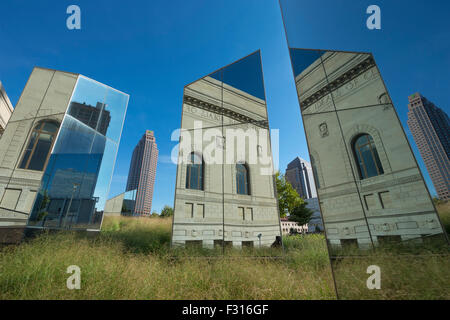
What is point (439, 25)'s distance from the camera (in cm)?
191

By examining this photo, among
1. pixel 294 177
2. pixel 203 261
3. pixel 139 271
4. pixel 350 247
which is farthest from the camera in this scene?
pixel 294 177

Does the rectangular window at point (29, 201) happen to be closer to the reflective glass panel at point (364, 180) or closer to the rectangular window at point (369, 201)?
the reflective glass panel at point (364, 180)

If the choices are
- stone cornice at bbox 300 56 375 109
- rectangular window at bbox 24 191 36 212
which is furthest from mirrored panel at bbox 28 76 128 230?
stone cornice at bbox 300 56 375 109

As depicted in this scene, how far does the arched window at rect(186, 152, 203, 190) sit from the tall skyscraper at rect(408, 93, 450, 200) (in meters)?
4.84

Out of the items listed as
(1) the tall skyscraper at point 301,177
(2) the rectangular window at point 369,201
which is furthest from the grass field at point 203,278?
(1) the tall skyscraper at point 301,177

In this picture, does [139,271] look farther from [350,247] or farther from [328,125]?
[328,125]

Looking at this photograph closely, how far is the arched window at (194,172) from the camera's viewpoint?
5.40m

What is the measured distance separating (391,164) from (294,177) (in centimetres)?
3744

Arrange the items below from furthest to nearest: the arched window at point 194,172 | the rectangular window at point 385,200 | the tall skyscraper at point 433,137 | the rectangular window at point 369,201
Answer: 1. the arched window at point 194,172
2. the rectangular window at point 369,201
3. the rectangular window at point 385,200
4. the tall skyscraper at point 433,137

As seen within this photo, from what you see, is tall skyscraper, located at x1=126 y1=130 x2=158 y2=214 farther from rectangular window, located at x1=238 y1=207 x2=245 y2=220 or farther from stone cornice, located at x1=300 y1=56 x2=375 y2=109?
stone cornice, located at x1=300 y1=56 x2=375 y2=109

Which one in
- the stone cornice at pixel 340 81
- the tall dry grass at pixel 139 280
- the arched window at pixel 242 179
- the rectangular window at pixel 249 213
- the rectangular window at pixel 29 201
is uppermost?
the stone cornice at pixel 340 81

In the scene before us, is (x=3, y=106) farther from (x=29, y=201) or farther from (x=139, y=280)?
(x=139, y=280)
